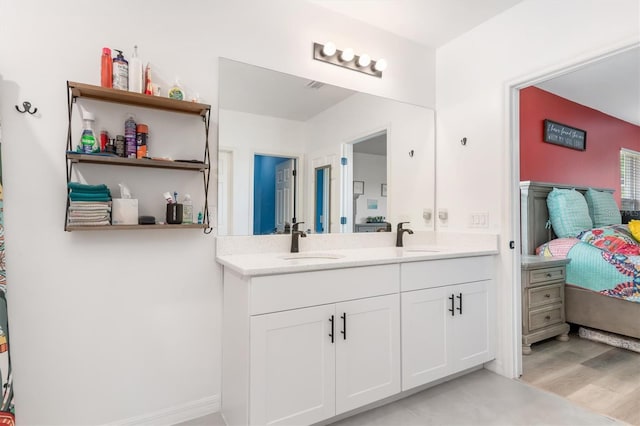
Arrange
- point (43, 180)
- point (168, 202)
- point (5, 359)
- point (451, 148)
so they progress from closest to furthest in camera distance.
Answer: point (5, 359) → point (43, 180) → point (168, 202) → point (451, 148)

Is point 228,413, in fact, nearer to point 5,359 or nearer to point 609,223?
point 5,359

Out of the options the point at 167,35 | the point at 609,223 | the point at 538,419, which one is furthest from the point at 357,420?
the point at 609,223

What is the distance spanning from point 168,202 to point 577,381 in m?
2.76

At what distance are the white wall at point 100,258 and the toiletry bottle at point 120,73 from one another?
135 mm

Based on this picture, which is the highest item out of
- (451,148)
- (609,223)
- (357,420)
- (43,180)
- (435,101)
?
(435,101)

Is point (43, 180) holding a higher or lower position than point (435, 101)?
lower

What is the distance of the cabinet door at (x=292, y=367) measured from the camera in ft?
4.99

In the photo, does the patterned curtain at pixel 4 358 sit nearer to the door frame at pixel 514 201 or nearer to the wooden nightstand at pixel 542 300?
the door frame at pixel 514 201

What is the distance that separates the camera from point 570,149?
13.4 ft

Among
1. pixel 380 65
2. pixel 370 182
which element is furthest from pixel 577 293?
pixel 380 65

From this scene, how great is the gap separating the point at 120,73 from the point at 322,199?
4.38 feet

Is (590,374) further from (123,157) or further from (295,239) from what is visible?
(123,157)

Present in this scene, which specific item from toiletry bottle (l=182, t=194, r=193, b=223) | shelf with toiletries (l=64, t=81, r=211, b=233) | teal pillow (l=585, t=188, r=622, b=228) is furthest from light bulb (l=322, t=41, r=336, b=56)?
teal pillow (l=585, t=188, r=622, b=228)

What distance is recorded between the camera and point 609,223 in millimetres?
3930
